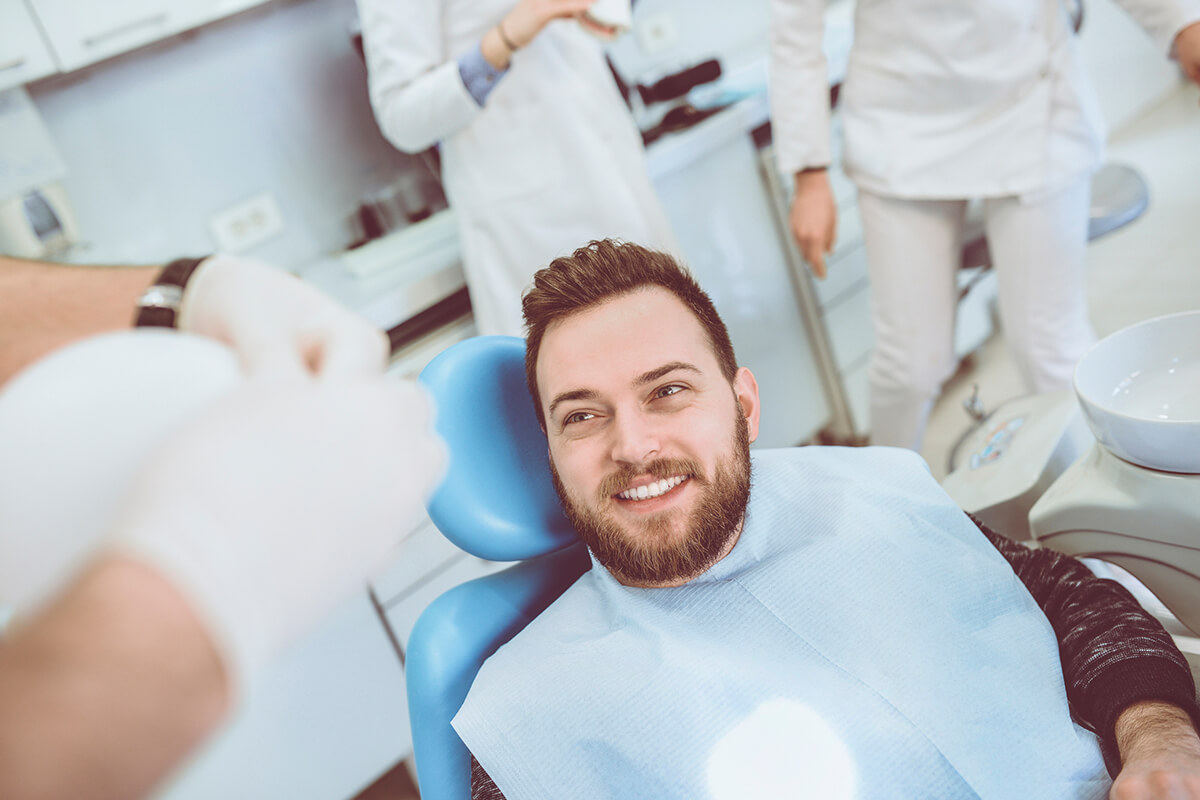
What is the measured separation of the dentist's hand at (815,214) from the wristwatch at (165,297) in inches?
57.2

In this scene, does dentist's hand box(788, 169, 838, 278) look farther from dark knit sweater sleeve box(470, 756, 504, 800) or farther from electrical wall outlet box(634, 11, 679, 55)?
electrical wall outlet box(634, 11, 679, 55)

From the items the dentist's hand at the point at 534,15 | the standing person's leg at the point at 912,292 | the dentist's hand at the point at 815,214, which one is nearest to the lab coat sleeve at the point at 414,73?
the dentist's hand at the point at 534,15

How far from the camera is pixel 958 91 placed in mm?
1469

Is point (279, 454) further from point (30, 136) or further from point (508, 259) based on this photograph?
point (30, 136)

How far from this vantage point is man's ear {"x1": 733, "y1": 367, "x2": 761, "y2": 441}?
1.18 meters

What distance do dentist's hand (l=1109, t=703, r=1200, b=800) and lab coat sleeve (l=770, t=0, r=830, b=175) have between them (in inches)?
43.3

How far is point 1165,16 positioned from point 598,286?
997 mm

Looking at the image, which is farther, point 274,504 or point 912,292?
point 912,292

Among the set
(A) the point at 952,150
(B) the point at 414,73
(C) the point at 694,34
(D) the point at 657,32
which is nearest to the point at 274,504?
(B) the point at 414,73

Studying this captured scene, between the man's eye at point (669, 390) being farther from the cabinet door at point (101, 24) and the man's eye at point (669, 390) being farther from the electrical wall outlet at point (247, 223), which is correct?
the electrical wall outlet at point (247, 223)

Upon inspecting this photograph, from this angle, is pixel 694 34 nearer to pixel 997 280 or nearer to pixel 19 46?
pixel 997 280

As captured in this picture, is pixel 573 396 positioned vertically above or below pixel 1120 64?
above

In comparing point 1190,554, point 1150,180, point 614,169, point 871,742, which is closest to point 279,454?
point 871,742

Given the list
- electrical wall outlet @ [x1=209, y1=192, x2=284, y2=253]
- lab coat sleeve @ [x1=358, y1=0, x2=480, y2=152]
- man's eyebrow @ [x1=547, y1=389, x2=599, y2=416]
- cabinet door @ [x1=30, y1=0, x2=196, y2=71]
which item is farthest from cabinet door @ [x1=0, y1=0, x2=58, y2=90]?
man's eyebrow @ [x1=547, y1=389, x2=599, y2=416]
